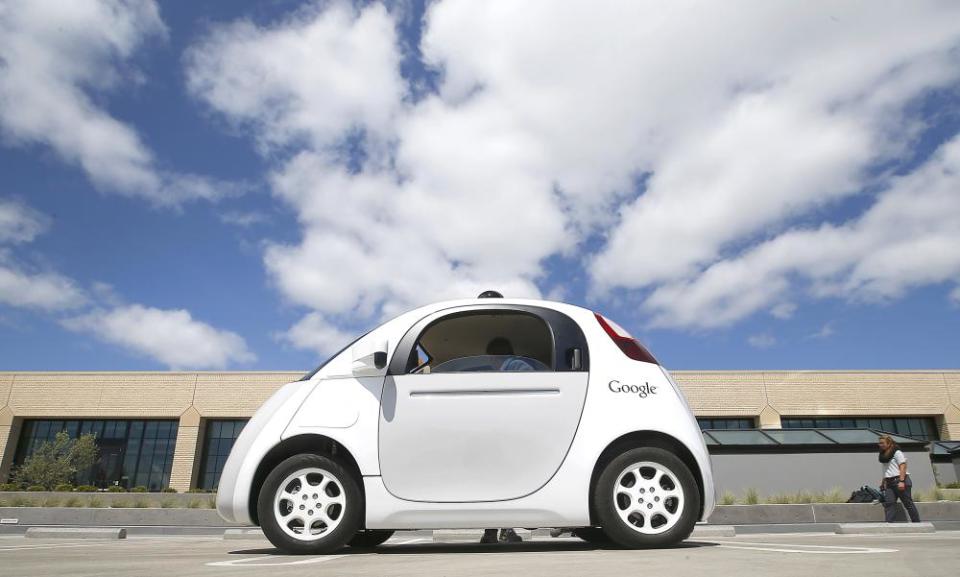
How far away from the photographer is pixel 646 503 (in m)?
3.76

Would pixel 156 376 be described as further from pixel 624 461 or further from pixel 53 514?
pixel 624 461

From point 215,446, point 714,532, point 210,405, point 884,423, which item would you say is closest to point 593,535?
point 714,532

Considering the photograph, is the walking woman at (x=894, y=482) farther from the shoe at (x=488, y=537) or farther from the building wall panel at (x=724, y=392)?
the building wall panel at (x=724, y=392)

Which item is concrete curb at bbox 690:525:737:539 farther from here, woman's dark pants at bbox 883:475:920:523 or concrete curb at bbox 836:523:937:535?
woman's dark pants at bbox 883:475:920:523

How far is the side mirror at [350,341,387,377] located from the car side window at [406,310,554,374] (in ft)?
0.72

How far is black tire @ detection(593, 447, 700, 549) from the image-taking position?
12.0 ft

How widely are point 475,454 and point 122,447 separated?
38037 mm

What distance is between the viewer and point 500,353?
16.9ft

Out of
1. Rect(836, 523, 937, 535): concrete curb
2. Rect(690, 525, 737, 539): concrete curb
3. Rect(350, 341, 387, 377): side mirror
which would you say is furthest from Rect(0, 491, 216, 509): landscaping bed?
Rect(836, 523, 937, 535): concrete curb

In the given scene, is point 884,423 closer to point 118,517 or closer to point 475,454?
point 118,517

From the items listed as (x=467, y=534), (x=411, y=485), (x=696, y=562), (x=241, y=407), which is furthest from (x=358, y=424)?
(x=241, y=407)

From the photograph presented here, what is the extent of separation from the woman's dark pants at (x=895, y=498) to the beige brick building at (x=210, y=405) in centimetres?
2305

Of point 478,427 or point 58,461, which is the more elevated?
point 58,461

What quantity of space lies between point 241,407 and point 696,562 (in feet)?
115
